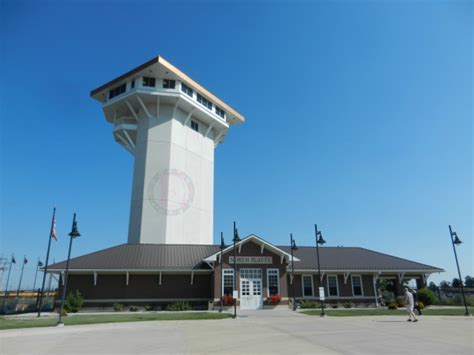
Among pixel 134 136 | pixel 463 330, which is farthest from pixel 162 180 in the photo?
pixel 463 330

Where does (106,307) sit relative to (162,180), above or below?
below

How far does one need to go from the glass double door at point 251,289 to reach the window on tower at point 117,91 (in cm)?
2754

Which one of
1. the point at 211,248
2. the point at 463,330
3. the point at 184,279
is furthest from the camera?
the point at 211,248

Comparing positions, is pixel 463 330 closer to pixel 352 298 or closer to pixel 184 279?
pixel 352 298

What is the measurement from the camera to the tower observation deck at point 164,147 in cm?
3788

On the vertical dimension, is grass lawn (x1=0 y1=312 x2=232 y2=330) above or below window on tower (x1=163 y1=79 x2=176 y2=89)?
below

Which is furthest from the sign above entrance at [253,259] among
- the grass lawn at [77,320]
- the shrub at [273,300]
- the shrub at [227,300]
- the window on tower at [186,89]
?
the window on tower at [186,89]

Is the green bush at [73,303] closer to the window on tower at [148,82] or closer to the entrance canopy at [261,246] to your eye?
the entrance canopy at [261,246]

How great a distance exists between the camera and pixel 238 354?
8.42m

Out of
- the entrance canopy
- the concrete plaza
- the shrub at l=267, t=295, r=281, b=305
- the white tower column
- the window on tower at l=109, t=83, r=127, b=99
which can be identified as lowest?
the concrete plaza

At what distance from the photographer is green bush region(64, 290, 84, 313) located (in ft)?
83.9

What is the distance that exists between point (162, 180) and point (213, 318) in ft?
71.6

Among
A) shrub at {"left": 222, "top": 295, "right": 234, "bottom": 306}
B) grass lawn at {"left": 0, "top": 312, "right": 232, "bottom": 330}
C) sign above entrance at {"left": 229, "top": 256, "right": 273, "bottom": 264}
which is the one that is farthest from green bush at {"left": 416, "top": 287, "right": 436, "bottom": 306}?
grass lawn at {"left": 0, "top": 312, "right": 232, "bottom": 330}

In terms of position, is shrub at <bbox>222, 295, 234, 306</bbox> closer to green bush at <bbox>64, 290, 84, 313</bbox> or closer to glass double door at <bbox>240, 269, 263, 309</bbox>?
glass double door at <bbox>240, 269, 263, 309</bbox>
